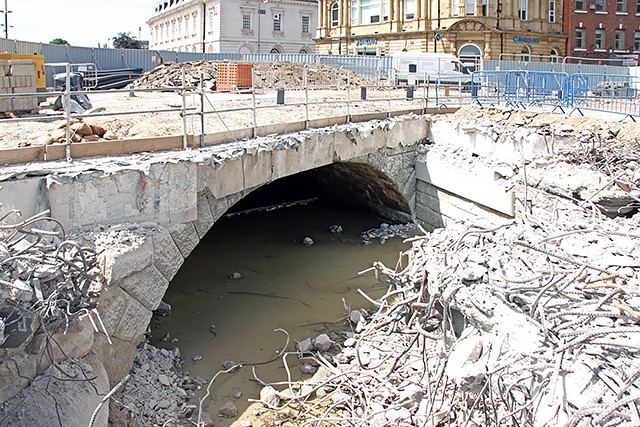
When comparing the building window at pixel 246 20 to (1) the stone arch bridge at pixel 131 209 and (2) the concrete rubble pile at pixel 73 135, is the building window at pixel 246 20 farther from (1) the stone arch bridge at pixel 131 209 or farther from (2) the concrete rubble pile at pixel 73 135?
(2) the concrete rubble pile at pixel 73 135

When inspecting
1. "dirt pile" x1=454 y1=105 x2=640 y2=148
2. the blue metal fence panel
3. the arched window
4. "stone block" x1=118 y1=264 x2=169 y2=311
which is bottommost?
"stone block" x1=118 y1=264 x2=169 y2=311

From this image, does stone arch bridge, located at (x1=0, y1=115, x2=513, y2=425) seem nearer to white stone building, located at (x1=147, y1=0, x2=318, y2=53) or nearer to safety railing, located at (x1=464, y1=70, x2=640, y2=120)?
safety railing, located at (x1=464, y1=70, x2=640, y2=120)

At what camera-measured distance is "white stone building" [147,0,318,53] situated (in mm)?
60312

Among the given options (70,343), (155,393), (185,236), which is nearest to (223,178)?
(185,236)

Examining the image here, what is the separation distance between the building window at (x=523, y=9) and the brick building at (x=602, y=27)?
3.09 m

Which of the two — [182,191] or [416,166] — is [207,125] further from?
[416,166]

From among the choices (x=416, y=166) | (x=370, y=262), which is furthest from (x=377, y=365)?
(x=416, y=166)

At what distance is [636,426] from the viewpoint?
4.30 metres

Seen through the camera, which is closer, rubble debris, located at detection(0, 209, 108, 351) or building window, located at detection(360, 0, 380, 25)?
rubble debris, located at detection(0, 209, 108, 351)

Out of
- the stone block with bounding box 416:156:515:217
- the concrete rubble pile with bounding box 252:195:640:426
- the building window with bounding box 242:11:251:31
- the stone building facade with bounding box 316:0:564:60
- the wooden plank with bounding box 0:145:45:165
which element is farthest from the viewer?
the building window with bounding box 242:11:251:31

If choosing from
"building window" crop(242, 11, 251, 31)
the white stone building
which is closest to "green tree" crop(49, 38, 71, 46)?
the white stone building

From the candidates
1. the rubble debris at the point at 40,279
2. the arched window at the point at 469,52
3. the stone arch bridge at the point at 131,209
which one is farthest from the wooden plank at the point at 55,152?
the arched window at the point at 469,52

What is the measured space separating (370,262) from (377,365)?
5740mm

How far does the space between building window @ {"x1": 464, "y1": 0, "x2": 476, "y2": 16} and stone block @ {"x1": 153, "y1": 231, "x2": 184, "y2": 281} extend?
121 feet
